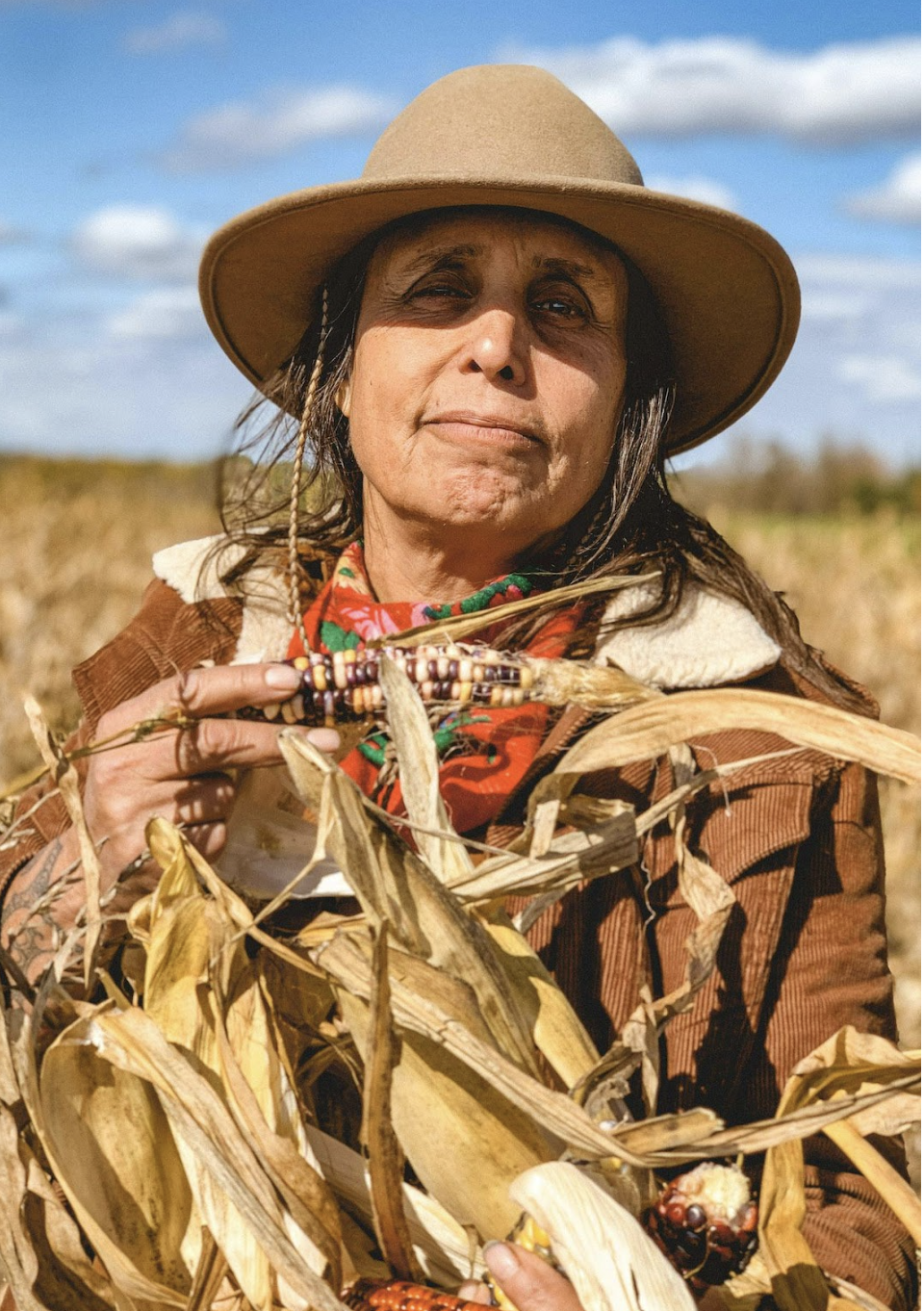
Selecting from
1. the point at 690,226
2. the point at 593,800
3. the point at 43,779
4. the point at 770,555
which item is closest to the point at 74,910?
the point at 43,779

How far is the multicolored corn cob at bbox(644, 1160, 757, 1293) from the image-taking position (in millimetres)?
1252

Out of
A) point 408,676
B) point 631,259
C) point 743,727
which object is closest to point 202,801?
point 408,676

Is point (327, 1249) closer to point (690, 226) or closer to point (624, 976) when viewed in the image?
point (624, 976)

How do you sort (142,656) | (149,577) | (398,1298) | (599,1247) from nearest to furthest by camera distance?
(599,1247)
(398,1298)
(142,656)
(149,577)

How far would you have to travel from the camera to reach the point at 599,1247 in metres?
1.10

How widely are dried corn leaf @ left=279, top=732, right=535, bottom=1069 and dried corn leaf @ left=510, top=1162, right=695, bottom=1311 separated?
0.42 feet

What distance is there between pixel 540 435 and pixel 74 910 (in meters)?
0.80

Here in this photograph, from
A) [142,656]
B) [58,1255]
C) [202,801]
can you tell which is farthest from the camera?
[142,656]

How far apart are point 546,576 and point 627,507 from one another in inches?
5.8

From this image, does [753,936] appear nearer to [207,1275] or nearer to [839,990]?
[839,990]

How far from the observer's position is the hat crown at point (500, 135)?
175cm

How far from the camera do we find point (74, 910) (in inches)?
62.0

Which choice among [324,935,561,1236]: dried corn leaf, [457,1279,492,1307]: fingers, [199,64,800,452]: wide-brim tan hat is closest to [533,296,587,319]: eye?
[199,64,800,452]: wide-brim tan hat

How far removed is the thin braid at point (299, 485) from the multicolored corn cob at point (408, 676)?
46 cm
